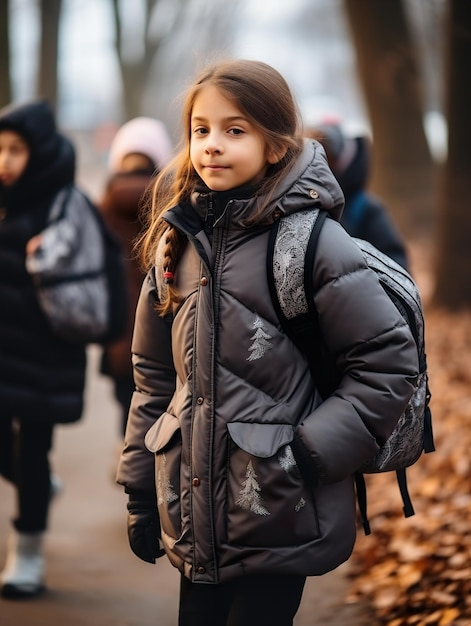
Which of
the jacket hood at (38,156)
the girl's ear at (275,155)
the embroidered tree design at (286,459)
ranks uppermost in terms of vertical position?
the girl's ear at (275,155)

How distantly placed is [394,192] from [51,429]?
11222mm

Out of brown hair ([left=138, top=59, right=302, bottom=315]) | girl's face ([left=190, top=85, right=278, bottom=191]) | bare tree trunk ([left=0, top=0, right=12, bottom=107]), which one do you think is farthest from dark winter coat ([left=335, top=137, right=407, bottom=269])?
bare tree trunk ([left=0, top=0, right=12, bottom=107])

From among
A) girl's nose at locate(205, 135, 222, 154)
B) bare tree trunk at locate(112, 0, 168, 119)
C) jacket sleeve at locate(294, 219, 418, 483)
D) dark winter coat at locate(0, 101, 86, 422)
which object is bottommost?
bare tree trunk at locate(112, 0, 168, 119)

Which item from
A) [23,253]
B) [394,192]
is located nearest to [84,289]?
[23,253]

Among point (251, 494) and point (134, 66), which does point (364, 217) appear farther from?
point (134, 66)

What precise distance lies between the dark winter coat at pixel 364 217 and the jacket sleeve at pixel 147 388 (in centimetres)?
287

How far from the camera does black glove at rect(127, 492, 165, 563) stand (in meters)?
3.42

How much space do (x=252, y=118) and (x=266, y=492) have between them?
3.67ft

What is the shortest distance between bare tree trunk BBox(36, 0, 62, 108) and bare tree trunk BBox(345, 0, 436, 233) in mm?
5215

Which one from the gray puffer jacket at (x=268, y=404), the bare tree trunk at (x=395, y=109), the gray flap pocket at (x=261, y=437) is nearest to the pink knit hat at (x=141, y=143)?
the gray puffer jacket at (x=268, y=404)

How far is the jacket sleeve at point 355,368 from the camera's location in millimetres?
2971

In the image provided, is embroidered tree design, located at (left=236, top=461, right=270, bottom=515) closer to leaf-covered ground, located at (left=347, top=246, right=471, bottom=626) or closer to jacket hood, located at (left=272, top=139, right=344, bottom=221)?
jacket hood, located at (left=272, top=139, right=344, bottom=221)

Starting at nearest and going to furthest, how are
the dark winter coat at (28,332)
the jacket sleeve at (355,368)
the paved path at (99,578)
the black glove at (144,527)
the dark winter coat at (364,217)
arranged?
the jacket sleeve at (355,368) < the black glove at (144,527) < the paved path at (99,578) < the dark winter coat at (28,332) < the dark winter coat at (364,217)

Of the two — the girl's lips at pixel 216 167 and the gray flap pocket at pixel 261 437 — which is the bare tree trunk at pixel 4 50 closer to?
the girl's lips at pixel 216 167
